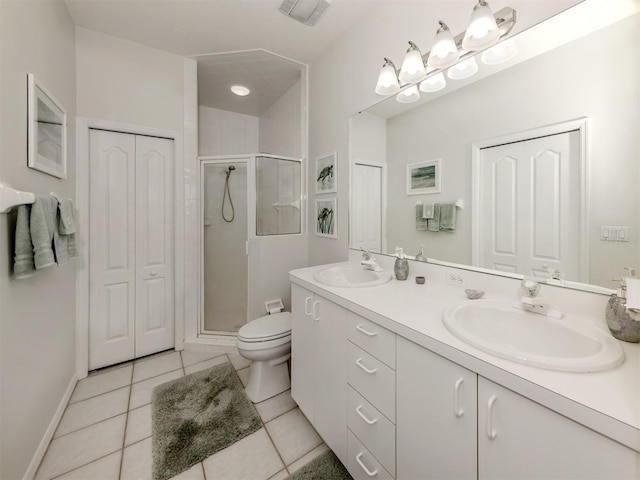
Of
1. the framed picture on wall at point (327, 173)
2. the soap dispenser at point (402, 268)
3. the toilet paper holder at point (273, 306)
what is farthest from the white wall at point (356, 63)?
the soap dispenser at point (402, 268)

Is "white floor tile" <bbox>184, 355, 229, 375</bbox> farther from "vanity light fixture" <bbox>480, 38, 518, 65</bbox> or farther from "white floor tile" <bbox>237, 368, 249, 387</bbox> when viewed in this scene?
"vanity light fixture" <bbox>480, 38, 518, 65</bbox>

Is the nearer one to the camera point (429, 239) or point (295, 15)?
point (429, 239)

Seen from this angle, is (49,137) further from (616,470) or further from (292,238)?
(616,470)

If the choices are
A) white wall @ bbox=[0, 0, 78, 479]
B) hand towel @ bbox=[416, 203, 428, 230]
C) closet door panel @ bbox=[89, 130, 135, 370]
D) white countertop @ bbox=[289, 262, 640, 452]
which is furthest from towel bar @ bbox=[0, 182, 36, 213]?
hand towel @ bbox=[416, 203, 428, 230]

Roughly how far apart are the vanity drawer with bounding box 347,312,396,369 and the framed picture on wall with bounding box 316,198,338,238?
3.75 feet

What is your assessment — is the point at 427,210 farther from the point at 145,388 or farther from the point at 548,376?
the point at 145,388

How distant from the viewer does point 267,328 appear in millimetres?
1806

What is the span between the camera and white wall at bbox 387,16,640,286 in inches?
33.0

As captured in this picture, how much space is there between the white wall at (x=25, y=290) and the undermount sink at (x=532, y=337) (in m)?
1.80

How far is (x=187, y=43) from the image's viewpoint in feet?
7.10

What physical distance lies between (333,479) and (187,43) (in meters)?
3.20

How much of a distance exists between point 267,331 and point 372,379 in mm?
951

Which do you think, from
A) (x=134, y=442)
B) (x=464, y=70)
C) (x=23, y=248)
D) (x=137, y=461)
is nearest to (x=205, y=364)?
(x=134, y=442)

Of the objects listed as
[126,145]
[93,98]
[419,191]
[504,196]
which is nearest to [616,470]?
[504,196]
